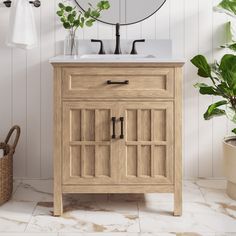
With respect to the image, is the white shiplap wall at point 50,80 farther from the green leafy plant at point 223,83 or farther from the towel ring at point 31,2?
the green leafy plant at point 223,83

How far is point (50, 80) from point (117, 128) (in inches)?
34.1

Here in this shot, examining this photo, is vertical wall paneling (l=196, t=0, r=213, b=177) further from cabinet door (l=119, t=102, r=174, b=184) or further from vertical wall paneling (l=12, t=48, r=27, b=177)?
vertical wall paneling (l=12, t=48, r=27, b=177)

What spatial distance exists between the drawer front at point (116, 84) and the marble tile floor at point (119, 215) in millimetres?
631

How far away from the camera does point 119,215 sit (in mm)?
2594

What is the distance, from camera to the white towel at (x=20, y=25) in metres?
2.98

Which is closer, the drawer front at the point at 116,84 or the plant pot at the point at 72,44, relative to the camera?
the drawer front at the point at 116,84

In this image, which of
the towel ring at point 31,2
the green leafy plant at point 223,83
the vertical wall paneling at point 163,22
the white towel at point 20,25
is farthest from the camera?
the vertical wall paneling at point 163,22

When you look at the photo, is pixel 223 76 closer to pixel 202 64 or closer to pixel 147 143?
pixel 202 64

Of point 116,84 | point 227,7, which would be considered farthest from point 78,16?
point 227,7

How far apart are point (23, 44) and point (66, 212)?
3.50ft

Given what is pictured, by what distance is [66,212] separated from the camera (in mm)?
2646

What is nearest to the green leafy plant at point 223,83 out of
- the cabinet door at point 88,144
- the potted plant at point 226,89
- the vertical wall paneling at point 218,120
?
the potted plant at point 226,89

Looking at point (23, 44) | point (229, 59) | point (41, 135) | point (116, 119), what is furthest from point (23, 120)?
point (229, 59)

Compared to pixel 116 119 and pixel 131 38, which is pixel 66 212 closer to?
pixel 116 119
